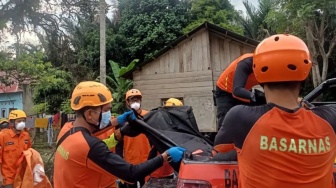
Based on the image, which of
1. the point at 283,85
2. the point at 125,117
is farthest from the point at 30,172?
the point at 283,85

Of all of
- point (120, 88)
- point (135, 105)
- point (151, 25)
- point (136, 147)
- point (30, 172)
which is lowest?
point (30, 172)

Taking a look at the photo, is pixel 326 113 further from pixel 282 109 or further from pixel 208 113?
pixel 208 113

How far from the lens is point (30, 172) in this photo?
24.1 ft

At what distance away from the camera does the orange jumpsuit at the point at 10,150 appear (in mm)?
7789

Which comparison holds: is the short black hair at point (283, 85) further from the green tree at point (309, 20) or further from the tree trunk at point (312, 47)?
the tree trunk at point (312, 47)

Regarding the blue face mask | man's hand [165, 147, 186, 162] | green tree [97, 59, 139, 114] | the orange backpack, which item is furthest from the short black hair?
green tree [97, 59, 139, 114]

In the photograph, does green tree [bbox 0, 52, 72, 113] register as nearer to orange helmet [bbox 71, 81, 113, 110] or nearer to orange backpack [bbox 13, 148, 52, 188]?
orange backpack [bbox 13, 148, 52, 188]

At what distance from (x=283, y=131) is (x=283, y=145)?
0.07 m

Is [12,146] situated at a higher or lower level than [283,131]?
lower

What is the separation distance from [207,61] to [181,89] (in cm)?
184

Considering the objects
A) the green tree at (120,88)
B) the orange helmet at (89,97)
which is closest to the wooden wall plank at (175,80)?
the green tree at (120,88)

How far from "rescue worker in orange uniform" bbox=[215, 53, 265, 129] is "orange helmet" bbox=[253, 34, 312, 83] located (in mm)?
1482

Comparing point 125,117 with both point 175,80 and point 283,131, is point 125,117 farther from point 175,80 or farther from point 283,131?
point 175,80

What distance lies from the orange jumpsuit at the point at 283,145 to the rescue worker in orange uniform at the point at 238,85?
1.52 m
